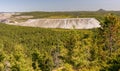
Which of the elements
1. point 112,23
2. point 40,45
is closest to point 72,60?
point 112,23

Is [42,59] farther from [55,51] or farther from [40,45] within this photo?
[40,45]

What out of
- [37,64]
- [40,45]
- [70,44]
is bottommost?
[40,45]

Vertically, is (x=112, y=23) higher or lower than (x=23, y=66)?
higher

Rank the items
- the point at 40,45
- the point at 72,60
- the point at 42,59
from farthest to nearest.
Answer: the point at 40,45, the point at 42,59, the point at 72,60

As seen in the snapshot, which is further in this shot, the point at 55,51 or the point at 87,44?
the point at 55,51

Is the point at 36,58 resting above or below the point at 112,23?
below

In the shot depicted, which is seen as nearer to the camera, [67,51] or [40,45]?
[67,51]

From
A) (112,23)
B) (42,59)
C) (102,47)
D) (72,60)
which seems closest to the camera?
(72,60)

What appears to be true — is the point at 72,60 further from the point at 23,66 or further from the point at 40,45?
the point at 40,45

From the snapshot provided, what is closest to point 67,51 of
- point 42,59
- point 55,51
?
point 42,59
